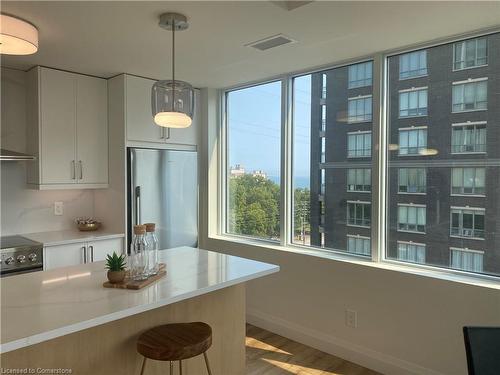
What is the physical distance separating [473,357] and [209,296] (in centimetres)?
139

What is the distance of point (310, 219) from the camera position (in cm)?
352

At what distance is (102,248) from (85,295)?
5.98ft

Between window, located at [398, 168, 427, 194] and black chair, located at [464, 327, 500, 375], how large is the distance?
5.10ft

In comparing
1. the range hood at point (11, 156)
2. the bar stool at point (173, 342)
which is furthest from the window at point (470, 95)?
the range hood at point (11, 156)

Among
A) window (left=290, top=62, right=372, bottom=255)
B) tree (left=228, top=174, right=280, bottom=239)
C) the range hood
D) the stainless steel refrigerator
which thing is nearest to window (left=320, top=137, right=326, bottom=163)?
window (left=290, top=62, right=372, bottom=255)

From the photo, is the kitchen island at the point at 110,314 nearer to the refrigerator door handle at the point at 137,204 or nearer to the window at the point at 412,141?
the refrigerator door handle at the point at 137,204

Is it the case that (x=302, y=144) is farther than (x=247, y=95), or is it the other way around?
(x=247, y=95)

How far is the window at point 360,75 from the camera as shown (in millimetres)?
3080

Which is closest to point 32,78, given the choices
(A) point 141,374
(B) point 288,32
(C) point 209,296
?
(B) point 288,32

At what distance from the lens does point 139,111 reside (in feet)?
11.8

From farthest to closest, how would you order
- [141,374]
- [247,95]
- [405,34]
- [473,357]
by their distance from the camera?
1. [247,95]
2. [405,34]
3. [141,374]
4. [473,357]

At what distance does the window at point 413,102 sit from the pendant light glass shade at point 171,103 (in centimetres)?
165

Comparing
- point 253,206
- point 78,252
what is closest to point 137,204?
point 78,252

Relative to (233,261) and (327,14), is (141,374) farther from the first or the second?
(327,14)
